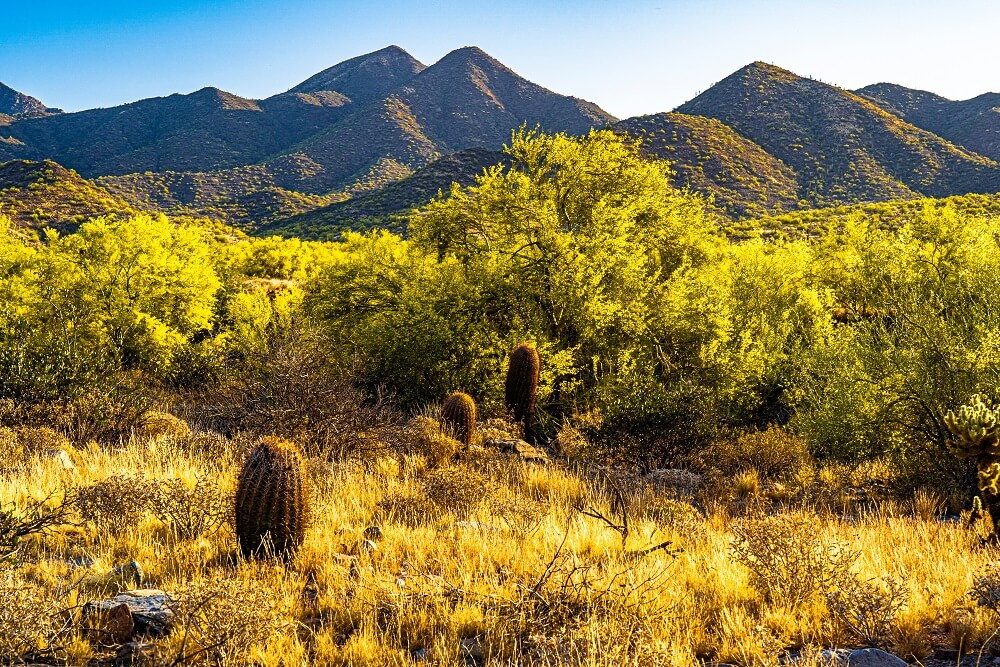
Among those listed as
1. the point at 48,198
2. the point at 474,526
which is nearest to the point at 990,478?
the point at 474,526

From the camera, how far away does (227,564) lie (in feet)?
16.0

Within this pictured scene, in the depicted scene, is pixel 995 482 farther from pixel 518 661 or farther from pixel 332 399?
pixel 332 399

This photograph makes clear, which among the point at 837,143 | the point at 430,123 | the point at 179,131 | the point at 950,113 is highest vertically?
the point at 430,123

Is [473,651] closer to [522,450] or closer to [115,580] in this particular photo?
[115,580]

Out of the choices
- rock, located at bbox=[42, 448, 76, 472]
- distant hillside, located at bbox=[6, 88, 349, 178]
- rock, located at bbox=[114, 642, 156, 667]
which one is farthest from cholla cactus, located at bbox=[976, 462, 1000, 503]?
distant hillside, located at bbox=[6, 88, 349, 178]

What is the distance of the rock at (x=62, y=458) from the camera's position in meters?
7.04

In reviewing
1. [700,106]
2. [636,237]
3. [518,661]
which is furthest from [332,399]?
[700,106]

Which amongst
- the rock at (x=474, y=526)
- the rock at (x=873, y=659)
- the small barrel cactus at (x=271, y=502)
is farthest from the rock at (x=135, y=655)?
the rock at (x=873, y=659)

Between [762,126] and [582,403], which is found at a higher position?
[762,126]

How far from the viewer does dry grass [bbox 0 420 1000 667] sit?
11.5 ft

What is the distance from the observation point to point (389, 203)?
70.4 m

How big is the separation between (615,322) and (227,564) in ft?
39.4

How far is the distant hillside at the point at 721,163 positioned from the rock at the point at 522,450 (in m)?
54.2

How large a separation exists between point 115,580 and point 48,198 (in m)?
67.8
